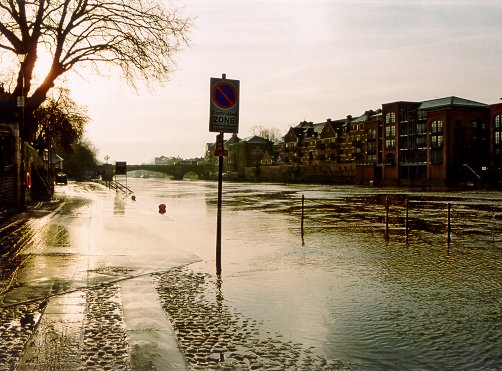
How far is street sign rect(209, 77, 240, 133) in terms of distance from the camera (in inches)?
392

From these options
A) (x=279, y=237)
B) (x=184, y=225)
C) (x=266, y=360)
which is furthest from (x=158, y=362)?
(x=184, y=225)

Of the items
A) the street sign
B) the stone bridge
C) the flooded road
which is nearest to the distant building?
the stone bridge

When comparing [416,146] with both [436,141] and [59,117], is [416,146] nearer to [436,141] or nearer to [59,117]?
[436,141]

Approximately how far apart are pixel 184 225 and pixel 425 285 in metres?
12.4

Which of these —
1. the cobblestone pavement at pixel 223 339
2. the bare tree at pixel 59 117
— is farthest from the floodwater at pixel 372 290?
the bare tree at pixel 59 117

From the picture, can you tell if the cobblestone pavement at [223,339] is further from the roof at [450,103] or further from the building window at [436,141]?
the roof at [450,103]

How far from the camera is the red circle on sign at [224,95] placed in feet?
32.8

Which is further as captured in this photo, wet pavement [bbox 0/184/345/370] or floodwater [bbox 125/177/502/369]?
floodwater [bbox 125/177/502/369]

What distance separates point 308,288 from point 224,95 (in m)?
3.84

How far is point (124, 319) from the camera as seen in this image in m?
6.61

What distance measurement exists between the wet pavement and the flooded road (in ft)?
0.11

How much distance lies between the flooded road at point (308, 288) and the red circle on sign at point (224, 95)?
3.10 metres

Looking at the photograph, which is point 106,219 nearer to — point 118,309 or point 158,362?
point 118,309

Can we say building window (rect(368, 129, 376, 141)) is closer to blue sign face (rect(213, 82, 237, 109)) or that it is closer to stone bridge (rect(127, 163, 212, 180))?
stone bridge (rect(127, 163, 212, 180))
